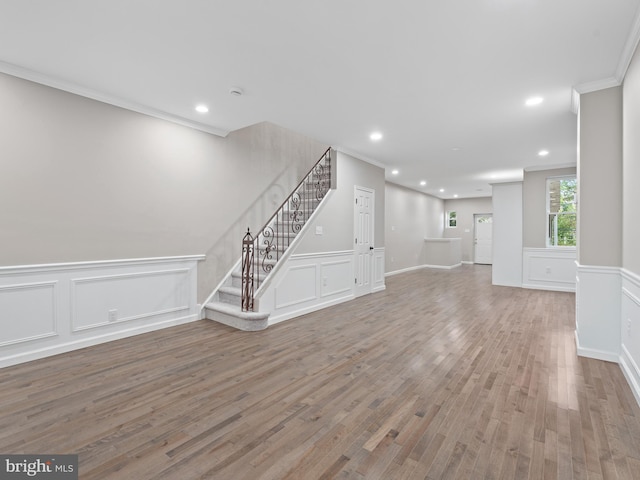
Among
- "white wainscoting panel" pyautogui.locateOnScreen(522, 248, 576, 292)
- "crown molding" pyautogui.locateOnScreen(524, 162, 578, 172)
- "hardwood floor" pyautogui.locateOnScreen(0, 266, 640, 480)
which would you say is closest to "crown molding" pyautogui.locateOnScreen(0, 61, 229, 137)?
"hardwood floor" pyautogui.locateOnScreen(0, 266, 640, 480)

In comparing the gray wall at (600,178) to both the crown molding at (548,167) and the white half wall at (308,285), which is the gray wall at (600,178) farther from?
the crown molding at (548,167)

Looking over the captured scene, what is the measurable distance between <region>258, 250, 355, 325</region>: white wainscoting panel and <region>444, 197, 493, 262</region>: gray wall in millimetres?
9019

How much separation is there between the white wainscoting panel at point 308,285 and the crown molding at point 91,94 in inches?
94.7

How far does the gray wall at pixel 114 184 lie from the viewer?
10.1ft

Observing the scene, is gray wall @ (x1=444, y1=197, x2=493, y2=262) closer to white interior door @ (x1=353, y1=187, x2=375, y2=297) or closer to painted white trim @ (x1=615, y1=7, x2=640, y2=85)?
white interior door @ (x1=353, y1=187, x2=375, y2=297)

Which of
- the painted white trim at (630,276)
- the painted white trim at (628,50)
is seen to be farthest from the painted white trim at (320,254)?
the painted white trim at (628,50)

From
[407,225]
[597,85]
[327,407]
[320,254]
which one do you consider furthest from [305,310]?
[407,225]

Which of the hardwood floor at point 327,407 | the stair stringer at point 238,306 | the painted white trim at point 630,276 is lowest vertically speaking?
the hardwood floor at point 327,407

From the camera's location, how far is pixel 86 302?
348 cm

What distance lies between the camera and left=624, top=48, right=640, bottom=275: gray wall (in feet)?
8.32

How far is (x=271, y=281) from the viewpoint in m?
4.48

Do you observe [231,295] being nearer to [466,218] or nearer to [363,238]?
[363,238]

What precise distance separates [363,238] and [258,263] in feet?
8.13

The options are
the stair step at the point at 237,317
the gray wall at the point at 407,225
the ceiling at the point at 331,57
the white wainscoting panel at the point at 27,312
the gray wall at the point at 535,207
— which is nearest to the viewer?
the ceiling at the point at 331,57
